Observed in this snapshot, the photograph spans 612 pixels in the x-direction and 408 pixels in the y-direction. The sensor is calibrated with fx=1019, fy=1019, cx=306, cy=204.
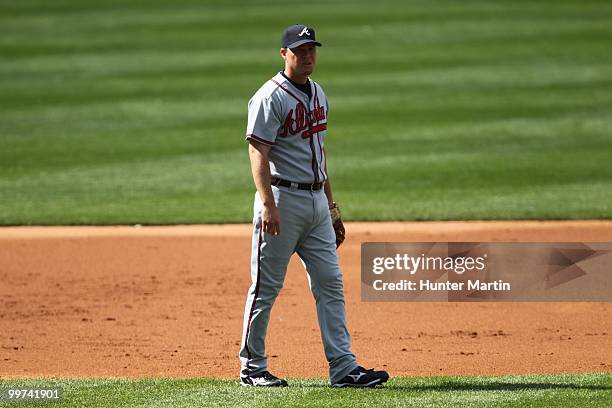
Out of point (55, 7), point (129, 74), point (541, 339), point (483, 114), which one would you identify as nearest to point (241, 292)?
point (541, 339)

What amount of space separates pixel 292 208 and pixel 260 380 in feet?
3.28

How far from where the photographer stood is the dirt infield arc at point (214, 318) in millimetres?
6695

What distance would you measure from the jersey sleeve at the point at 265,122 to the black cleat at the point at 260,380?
133cm

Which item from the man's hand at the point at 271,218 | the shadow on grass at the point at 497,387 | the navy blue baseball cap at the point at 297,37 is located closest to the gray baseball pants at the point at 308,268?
the man's hand at the point at 271,218

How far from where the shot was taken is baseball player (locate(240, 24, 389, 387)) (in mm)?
5555

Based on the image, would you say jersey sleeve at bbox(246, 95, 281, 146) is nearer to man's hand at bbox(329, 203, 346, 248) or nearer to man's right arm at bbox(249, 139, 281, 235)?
man's right arm at bbox(249, 139, 281, 235)

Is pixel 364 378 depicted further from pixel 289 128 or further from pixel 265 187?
pixel 289 128

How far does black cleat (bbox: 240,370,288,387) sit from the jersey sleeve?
1329mm

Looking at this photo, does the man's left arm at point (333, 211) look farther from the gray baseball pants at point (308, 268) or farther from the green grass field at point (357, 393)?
the green grass field at point (357, 393)

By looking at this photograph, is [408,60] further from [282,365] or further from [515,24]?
[282,365]

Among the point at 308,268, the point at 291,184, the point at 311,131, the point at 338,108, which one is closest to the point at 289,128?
the point at 311,131

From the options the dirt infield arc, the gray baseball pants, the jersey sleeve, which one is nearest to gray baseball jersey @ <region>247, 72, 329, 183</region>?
the jersey sleeve

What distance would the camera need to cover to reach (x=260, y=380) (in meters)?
5.78

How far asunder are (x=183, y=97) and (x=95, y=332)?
456 inches
